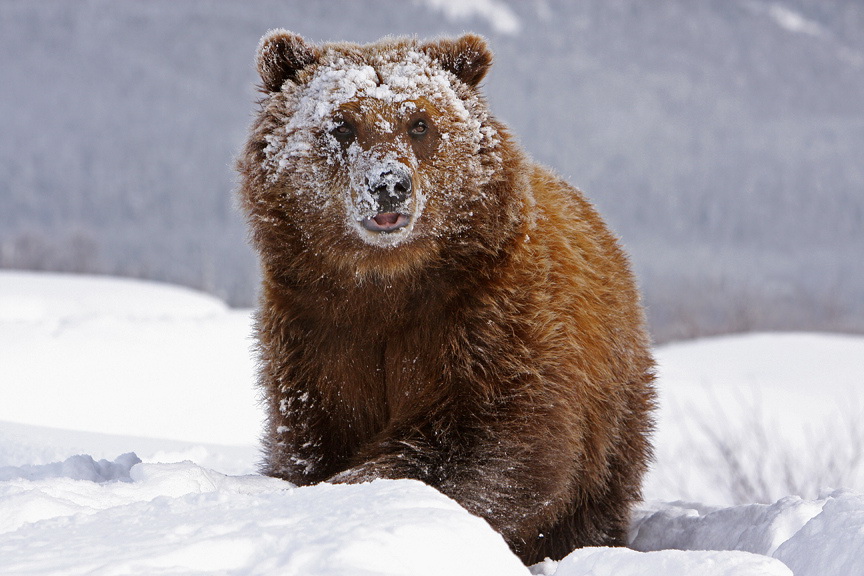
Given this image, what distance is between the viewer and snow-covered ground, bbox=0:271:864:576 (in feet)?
7.45

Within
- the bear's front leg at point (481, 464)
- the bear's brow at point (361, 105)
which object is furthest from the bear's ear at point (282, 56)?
the bear's front leg at point (481, 464)

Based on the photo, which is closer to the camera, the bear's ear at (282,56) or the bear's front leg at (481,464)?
the bear's front leg at (481,464)

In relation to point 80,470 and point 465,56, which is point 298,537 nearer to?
point 80,470

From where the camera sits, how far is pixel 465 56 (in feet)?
15.0

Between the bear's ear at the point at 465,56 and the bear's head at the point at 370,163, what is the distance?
0.36ft

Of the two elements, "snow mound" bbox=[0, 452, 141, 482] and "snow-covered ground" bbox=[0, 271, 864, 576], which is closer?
"snow-covered ground" bbox=[0, 271, 864, 576]

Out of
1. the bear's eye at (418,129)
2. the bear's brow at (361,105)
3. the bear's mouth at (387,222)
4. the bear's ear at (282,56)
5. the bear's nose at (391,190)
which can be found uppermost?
the bear's ear at (282,56)

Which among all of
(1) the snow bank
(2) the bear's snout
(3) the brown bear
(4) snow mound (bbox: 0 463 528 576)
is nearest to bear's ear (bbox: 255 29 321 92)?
(3) the brown bear

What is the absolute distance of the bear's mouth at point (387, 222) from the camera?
13.1 feet

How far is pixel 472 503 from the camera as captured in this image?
3848mm

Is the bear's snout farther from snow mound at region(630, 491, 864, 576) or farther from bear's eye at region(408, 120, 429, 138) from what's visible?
snow mound at region(630, 491, 864, 576)

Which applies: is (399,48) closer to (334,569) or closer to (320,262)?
(320,262)

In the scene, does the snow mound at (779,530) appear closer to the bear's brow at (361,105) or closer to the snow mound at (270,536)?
the snow mound at (270,536)

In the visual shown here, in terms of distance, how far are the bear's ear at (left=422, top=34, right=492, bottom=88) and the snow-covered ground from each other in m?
2.10
